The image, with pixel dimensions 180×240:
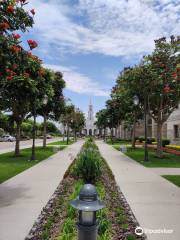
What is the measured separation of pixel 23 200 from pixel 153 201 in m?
3.38

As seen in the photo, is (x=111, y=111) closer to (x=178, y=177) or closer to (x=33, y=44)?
(x=178, y=177)

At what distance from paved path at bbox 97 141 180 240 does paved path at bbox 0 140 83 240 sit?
88.3 inches

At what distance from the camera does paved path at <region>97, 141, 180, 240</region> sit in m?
6.52

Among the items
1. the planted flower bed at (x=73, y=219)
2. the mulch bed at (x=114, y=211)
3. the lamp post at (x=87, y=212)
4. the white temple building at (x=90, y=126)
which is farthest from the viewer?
the white temple building at (x=90, y=126)

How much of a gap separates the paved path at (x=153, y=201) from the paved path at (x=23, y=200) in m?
2.24

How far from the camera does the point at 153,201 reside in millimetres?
8688

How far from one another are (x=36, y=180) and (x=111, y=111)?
4513 centimetres

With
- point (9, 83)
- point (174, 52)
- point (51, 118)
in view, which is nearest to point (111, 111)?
point (51, 118)

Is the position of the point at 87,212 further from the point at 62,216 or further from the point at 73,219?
the point at 62,216

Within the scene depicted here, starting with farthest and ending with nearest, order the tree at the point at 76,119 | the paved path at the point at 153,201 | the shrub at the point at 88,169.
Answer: the tree at the point at 76,119 → the shrub at the point at 88,169 → the paved path at the point at 153,201

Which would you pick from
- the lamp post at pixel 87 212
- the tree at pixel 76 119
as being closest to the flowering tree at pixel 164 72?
the lamp post at pixel 87 212

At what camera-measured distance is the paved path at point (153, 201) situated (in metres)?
6.52

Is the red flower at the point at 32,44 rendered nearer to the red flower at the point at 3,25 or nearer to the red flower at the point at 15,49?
the red flower at the point at 15,49

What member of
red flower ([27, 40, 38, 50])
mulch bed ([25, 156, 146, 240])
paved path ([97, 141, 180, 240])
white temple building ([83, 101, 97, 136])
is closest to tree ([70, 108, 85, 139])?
paved path ([97, 141, 180, 240])
